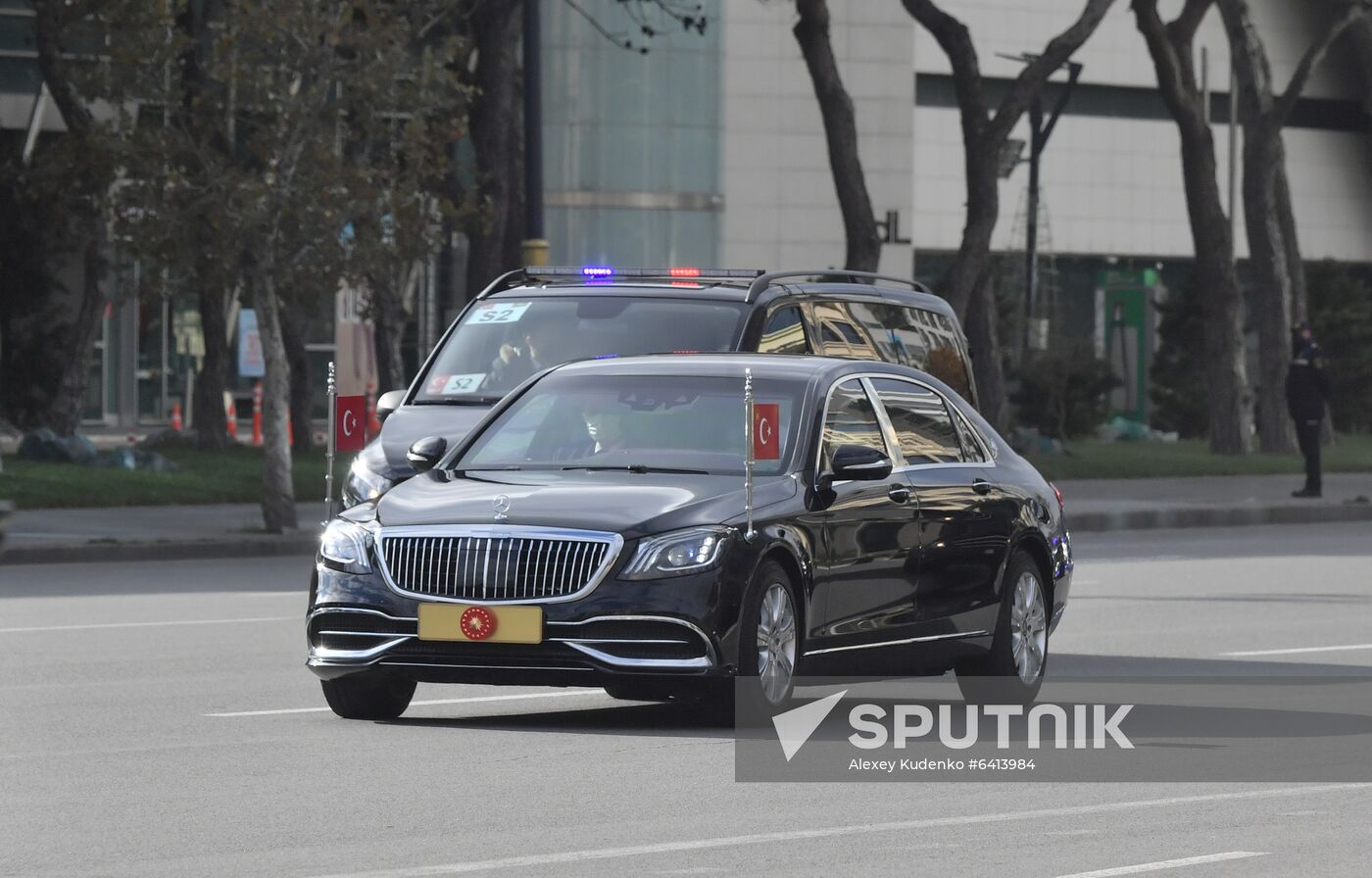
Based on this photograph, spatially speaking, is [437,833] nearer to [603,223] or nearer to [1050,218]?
[603,223]

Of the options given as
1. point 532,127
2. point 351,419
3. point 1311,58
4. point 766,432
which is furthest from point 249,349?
point 766,432

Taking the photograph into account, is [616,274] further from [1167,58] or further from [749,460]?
[1167,58]

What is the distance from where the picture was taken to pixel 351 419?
19.8m

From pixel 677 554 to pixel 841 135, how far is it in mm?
26492

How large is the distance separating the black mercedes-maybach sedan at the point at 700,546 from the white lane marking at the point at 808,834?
203 cm

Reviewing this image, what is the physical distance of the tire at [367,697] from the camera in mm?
11555

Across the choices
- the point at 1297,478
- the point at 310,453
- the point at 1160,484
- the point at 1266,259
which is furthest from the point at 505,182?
the point at 1266,259

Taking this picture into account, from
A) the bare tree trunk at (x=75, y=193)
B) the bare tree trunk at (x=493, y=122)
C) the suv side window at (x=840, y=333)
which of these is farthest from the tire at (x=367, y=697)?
the bare tree trunk at (x=493, y=122)

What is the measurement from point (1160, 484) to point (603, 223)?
2460 centimetres

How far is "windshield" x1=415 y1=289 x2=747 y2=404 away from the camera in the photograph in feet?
51.6

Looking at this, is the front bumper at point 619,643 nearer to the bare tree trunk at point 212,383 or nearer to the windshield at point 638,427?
the windshield at point 638,427

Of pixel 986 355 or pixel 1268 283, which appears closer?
pixel 986 355

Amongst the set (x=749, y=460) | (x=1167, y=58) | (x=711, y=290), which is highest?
(x=1167, y=58)

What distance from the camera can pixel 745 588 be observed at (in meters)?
10.9
